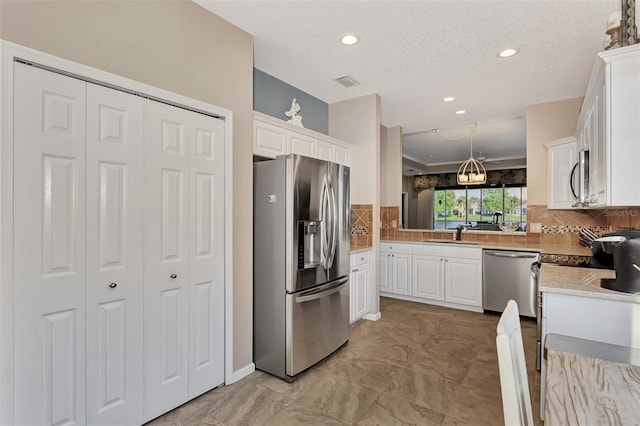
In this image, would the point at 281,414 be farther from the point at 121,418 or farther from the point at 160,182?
the point at 160,182

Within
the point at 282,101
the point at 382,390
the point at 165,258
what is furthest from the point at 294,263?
the point at 282,101

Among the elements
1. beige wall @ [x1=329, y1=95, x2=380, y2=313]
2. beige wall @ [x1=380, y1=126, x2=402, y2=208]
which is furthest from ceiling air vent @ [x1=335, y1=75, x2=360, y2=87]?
beige wall @ [x1=380, y1=126, x2=402, y2=208]

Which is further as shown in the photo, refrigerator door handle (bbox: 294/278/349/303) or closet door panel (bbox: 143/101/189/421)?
refrigerator door handle (bbox: 294/278/349/303)

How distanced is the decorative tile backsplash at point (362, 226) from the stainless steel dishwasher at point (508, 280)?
1.57 m

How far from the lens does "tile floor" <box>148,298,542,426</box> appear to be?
208 cm

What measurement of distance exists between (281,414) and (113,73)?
90.4 inches

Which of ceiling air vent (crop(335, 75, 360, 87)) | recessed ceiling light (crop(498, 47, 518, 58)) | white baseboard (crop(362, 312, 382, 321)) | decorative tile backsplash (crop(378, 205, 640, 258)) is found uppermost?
ceiling air vent (crop(335, 75, 360, 87))

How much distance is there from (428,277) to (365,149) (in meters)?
2.04

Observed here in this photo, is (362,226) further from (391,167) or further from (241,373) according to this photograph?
(241,373)

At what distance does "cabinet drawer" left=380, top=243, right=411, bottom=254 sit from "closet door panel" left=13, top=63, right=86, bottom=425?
397 cm

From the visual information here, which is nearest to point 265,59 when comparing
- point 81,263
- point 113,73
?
point 113,73

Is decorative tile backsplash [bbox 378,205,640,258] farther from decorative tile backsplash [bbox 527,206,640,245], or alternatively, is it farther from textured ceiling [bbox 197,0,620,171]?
textured ceiling [bbox 197,0,620,171]

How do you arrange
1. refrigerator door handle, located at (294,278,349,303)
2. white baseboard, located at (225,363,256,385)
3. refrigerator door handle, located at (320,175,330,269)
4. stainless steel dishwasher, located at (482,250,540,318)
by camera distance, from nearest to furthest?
white baseboard, located at (225,363,256,385) → refrigerator door handle, located at (294,278,349,303) → refrigerator door handle, located at (320,175,330,269) → stainless steel dishwasher, located at (482,250,540,318)

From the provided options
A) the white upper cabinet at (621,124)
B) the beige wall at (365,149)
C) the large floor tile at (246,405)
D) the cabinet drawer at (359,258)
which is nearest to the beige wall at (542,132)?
the beige wall at (365,149)
